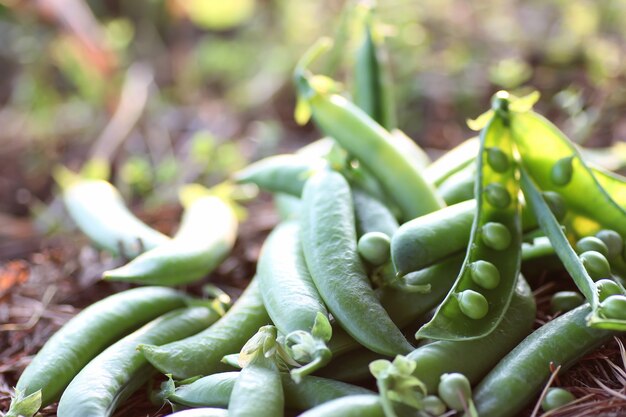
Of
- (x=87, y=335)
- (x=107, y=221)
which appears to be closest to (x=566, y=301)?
(x=87, y=335)

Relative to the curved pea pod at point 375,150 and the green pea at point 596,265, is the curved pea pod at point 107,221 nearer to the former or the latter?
the curved pea pod at point 375,150

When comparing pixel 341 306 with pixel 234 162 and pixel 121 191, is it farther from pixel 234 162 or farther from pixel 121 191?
pixel 121 191

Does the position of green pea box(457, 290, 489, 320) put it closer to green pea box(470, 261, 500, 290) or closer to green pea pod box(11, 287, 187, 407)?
green pea box(470, 261, 500, 290)

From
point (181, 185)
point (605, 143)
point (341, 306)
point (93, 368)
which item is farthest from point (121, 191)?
point (605, 143)

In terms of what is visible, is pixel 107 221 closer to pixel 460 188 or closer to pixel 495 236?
pixel 460 188

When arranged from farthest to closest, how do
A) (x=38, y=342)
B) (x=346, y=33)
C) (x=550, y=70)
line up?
(x=550, y=70)
(x=346, y=33)
(x=38, y=342)

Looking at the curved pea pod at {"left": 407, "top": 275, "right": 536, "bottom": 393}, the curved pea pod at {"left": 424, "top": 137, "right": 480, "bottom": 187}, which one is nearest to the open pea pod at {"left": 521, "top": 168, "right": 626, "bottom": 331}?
the curved pea pod at {"left": 407, "top": 275, "right": 536, "bottom": 393}
